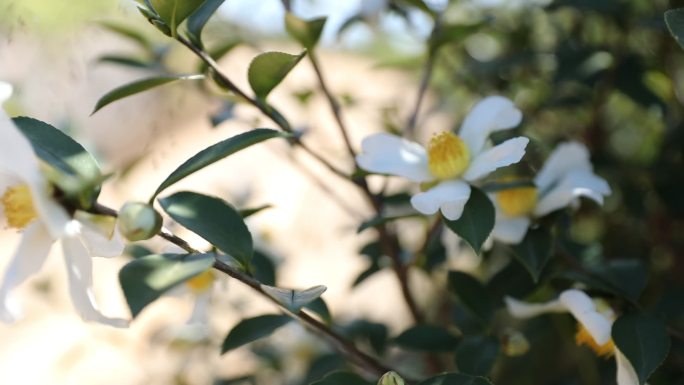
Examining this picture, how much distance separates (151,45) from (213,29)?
32 centimetres

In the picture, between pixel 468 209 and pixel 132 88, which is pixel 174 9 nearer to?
pixel 132 88

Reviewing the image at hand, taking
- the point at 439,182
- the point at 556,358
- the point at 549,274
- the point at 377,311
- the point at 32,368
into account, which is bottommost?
the point at 377,311

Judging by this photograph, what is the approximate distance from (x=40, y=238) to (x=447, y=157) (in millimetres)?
343

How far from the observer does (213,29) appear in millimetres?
1452

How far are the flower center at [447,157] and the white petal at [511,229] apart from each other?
69mm

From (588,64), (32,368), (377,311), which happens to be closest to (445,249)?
(588,64)

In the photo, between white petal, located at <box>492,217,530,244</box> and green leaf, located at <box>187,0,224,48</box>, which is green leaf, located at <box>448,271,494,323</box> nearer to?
white petal, located at <box>492,217,530,244</box>

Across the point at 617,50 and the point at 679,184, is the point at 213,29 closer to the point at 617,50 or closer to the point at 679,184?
the point at 617,50

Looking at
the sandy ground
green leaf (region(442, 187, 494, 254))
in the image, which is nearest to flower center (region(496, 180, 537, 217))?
green leaf (region(442, 187, 494, 254))

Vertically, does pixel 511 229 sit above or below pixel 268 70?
below

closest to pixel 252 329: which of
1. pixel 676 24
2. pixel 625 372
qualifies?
pixel 625 372

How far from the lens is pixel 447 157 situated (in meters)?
0.73

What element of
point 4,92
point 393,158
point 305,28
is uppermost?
point 4,92

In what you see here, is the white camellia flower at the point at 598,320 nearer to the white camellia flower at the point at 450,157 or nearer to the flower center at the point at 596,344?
the flower center at the point at 596,344
